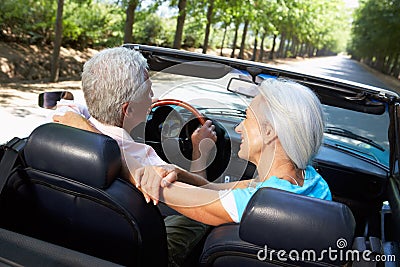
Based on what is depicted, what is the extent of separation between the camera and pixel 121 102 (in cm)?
211

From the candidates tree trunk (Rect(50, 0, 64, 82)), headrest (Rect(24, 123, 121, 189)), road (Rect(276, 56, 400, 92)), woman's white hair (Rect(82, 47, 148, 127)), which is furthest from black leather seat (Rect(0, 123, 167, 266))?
road (Rect(276, 56, 400, 92))

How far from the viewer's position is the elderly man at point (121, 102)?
2.07 meters

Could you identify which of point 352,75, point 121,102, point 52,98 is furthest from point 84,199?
point 352,75

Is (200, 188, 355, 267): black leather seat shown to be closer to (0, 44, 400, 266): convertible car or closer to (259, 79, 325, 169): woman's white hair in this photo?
(0, 44, 400, 266): convertible car

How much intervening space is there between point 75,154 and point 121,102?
1.89ft

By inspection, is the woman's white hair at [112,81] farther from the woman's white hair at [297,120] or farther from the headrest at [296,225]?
the headrest at [296,225]

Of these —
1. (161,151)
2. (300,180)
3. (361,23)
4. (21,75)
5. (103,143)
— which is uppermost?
(361,23)

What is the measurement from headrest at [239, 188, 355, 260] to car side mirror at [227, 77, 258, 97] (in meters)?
1.43

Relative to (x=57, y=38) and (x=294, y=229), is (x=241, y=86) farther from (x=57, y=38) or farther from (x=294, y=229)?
(x=57, y=38)

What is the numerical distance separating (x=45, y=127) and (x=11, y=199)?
383 millimetres

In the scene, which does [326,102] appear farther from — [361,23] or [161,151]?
[361,23]

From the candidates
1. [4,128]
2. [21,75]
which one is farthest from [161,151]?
[21,75]

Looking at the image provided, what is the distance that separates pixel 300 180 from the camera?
72.8 inches

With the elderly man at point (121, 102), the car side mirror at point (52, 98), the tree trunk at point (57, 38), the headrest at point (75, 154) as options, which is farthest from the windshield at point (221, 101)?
the tree trunk at point (57, 38)
